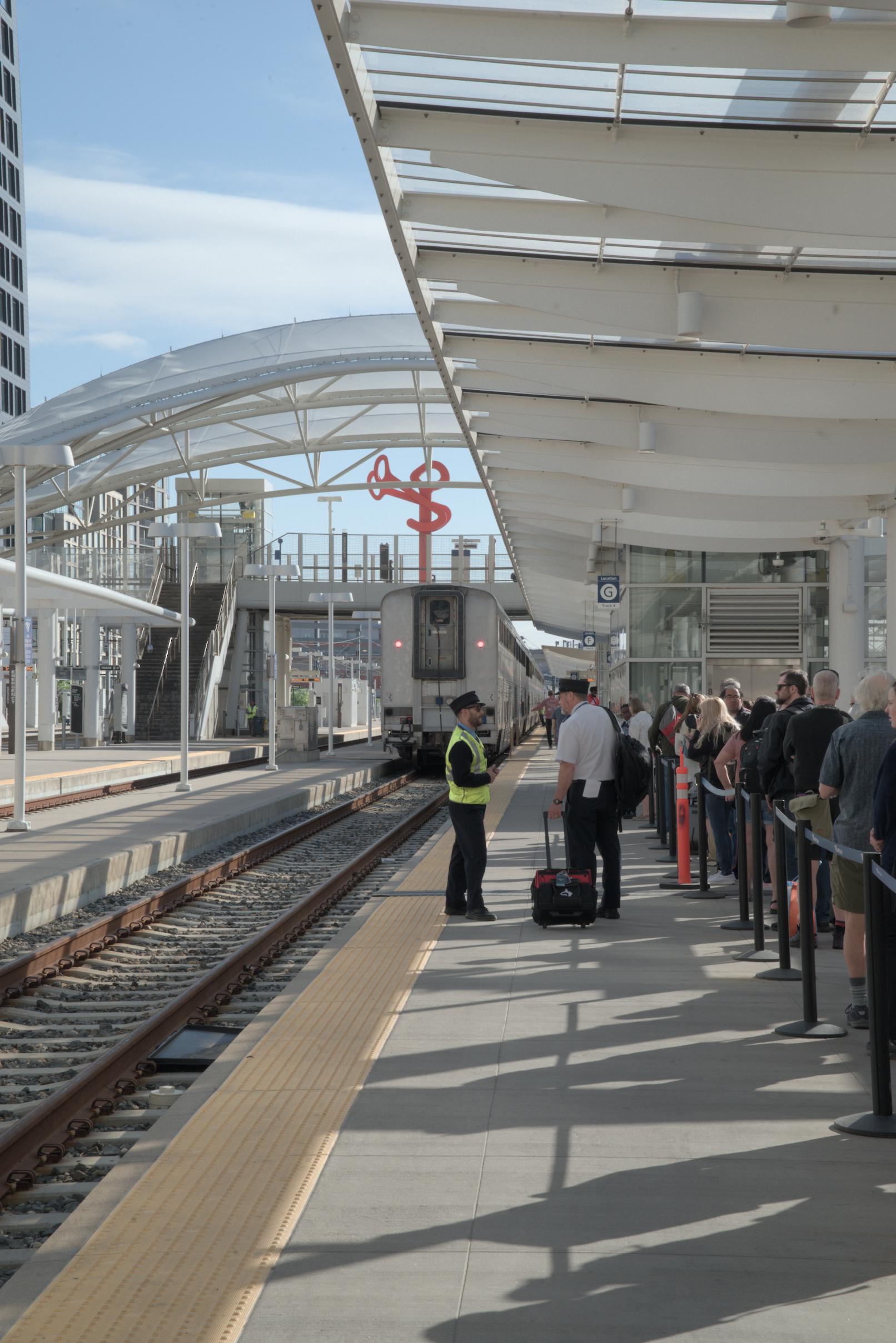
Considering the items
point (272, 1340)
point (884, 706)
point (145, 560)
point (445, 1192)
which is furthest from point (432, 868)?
point (145, 560)

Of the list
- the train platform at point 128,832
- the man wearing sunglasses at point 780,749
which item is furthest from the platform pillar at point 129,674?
the man wearing sunglasses at point 780,749

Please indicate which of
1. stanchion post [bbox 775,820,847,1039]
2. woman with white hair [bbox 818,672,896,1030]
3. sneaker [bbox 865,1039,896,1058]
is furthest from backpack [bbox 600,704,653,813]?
sneaker [bbox 865,1039,896,1058]

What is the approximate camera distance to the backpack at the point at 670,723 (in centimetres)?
1512

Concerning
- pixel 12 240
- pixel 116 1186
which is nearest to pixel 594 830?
pixel 116 1186

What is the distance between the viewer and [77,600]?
32.8 metres

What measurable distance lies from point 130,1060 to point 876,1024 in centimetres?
388

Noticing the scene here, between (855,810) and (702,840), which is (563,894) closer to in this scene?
(702,840)

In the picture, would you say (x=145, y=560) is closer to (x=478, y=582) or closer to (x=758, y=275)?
(x=478, y=582)

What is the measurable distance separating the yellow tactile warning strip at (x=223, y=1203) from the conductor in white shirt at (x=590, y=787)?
338cm

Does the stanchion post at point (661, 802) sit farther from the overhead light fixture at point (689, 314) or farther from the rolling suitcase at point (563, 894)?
the rolling suitcase at point (563, 894)

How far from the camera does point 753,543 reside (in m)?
22.5

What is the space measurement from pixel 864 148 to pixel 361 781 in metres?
21.8

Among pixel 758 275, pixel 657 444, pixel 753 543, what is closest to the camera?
pixel 758 275

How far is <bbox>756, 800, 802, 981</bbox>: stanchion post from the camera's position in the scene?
765 centimetres
